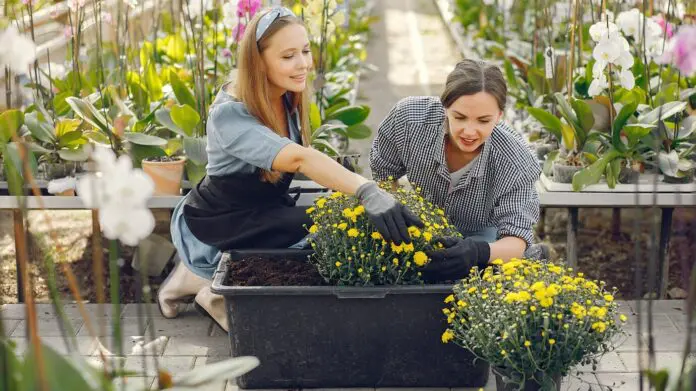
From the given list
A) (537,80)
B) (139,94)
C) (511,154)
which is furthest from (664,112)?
(139,94)

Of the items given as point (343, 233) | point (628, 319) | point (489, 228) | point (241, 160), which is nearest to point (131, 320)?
point (241, 160)

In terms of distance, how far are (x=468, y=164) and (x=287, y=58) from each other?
634 mm

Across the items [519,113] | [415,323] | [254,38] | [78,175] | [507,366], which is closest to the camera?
[507,366]

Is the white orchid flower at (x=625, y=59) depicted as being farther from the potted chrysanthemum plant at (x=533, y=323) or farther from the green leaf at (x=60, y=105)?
the green leaf at (x=60, y=105)

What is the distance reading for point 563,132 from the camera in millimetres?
3691

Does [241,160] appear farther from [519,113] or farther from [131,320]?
[519,113]

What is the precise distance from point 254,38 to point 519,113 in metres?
2.44

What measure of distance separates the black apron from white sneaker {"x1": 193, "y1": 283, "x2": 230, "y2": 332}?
15 centimetres

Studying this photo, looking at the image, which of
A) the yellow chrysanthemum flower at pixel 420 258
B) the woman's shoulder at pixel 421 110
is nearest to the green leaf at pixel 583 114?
the woman's shoulder at pixel 421 110

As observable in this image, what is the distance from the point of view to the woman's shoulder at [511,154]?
9.58 feet

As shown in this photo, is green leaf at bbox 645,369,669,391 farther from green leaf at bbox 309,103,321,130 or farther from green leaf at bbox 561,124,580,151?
green leaf at bbox 309,103,321,130

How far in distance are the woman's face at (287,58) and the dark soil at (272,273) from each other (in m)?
0.53

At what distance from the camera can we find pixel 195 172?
3.65 m

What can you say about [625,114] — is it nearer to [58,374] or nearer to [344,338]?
[344,338]
